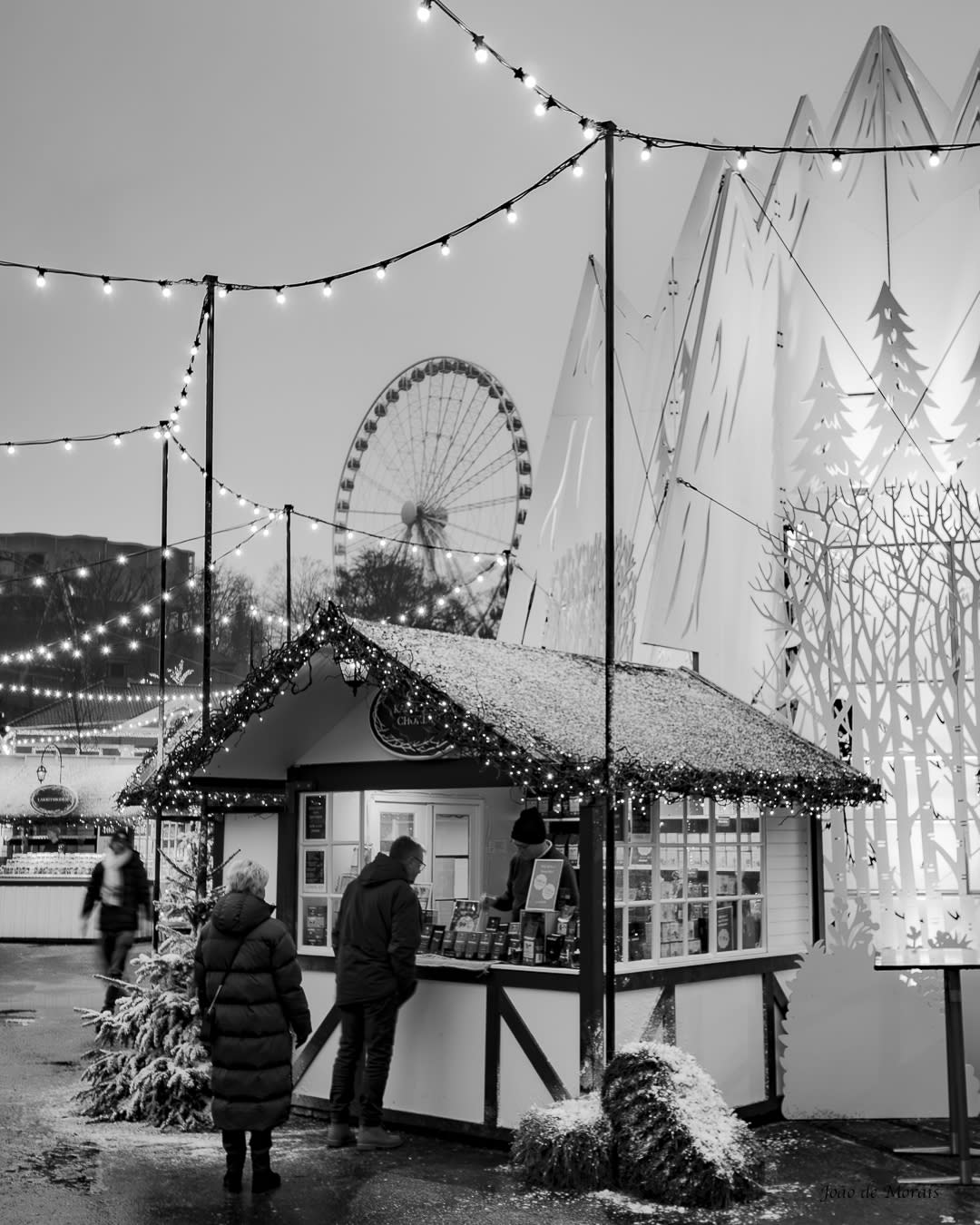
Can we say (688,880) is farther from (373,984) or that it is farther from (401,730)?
(373,984)

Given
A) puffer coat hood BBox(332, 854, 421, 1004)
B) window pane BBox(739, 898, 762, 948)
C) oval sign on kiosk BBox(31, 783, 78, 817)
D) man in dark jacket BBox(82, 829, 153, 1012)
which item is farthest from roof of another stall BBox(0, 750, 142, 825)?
puffer coat hood BBox(332, 854, 421, 1004)

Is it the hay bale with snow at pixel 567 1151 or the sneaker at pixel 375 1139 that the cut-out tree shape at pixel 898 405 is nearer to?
the hay bale with snow at pixel 567 1151

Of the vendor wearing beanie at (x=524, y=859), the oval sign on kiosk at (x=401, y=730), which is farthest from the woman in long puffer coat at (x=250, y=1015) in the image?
the vendor wearing beanie at (x=524, y=859)

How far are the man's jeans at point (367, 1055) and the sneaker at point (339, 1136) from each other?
3 centimetres

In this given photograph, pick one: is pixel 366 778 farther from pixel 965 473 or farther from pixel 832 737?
pixel 965 473

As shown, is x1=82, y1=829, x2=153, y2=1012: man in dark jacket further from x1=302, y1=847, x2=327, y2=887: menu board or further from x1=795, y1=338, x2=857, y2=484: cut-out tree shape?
x1=795, y1=338, x2=857, y2=484: cut-out tree shape

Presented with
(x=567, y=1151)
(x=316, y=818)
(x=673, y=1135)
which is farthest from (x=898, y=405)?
(x=567, y=1151)

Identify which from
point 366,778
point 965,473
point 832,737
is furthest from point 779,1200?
point 965,473

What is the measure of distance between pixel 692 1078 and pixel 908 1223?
1.35m

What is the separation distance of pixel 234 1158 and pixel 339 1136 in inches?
52.4

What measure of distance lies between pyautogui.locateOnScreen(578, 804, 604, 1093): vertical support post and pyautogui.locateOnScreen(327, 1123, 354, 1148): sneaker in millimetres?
1569

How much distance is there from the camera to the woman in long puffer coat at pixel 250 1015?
7.39 metres

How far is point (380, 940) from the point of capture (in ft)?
29.1

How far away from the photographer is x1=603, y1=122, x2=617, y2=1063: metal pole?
8273 mm
